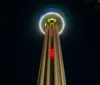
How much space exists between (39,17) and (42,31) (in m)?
0.36

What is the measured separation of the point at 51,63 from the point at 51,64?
28 mm

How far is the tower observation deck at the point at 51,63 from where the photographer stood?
440 centimetres

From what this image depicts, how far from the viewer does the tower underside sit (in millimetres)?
4397

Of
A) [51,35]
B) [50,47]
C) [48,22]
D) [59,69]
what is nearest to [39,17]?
[48,22]

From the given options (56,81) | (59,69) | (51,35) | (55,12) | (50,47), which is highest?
(55,12)

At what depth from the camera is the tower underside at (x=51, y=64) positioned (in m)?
4.40

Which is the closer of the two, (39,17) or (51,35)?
(51,35)

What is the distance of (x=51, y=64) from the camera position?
499cm

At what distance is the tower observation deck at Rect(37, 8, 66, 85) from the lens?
4402 millimetres

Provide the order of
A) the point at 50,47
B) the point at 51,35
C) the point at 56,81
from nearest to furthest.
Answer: the point at 56,81, the point at 50,47, the point at 51,35

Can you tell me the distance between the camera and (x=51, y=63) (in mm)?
5012

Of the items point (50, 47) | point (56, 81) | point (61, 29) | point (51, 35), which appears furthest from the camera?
point (61, 29)

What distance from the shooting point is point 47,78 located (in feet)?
14.5

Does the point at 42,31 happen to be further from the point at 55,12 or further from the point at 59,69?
the point at 59,69
